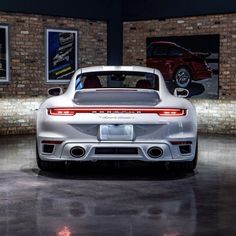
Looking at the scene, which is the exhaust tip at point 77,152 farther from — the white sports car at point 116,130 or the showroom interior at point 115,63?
the showroom interior at point 115,63

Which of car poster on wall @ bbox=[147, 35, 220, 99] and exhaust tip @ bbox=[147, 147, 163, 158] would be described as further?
car poster on wall @ bbox=[147, 35, 220, 99]

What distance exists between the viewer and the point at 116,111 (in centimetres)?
700

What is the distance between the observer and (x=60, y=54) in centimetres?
1480

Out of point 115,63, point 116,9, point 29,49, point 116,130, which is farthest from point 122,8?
point 116,130

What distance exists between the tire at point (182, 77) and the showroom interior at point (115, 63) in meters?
0.22

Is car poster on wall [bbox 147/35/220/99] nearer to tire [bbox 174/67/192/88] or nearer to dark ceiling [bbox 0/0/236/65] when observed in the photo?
tire [bbox 174/67/192/88]

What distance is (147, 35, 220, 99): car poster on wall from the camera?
Answer: 46.5 ft

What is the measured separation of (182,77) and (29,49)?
3902mm

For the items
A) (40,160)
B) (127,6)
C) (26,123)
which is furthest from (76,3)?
(40,160)

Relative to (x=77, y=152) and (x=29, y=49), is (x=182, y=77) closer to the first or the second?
(x=29, y=49)

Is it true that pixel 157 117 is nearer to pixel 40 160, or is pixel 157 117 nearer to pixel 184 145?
pixel 184 145

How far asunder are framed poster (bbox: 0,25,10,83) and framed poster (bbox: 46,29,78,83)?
119cm

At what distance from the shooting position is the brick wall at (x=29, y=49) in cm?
1384

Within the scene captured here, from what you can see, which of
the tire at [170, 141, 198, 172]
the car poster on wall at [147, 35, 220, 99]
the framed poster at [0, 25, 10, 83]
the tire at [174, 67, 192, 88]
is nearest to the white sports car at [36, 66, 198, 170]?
the tire at [170, 141, 198, 172]
